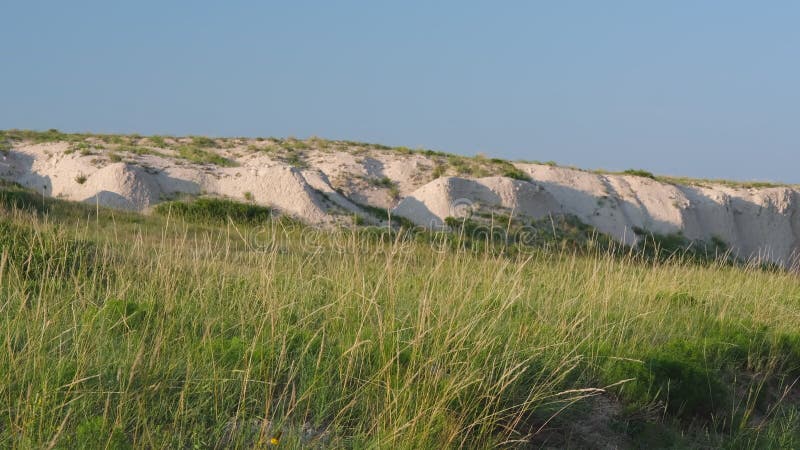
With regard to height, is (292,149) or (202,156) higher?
(292,149)

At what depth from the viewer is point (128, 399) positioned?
4.21 metres

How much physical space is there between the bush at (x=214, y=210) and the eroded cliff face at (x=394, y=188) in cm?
75

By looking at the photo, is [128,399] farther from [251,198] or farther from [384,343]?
[251,198]

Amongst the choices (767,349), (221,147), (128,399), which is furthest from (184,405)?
(221,147)

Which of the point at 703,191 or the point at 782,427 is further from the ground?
the point at 703,191

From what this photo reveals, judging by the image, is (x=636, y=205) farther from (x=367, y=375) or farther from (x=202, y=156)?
(x=367, y=375)

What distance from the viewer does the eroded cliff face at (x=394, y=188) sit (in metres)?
21.6

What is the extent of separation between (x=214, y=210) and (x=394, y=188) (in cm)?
594

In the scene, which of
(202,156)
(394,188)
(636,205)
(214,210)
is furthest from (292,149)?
(636,205)

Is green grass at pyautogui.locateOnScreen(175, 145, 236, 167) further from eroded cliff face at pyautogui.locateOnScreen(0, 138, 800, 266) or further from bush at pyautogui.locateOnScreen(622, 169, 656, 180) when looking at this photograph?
bush at pyautogui.locateOnScreen(622, 169, 656, 180)

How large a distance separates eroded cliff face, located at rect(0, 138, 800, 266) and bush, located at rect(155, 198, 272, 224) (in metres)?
0.75

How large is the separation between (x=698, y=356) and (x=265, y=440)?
4275mm

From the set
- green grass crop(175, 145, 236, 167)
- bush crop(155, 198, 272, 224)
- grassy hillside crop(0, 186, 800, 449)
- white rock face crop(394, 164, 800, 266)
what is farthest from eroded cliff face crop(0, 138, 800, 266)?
grassy hillside crop(0, 186, 800, 449)

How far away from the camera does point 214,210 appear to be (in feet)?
65.6
